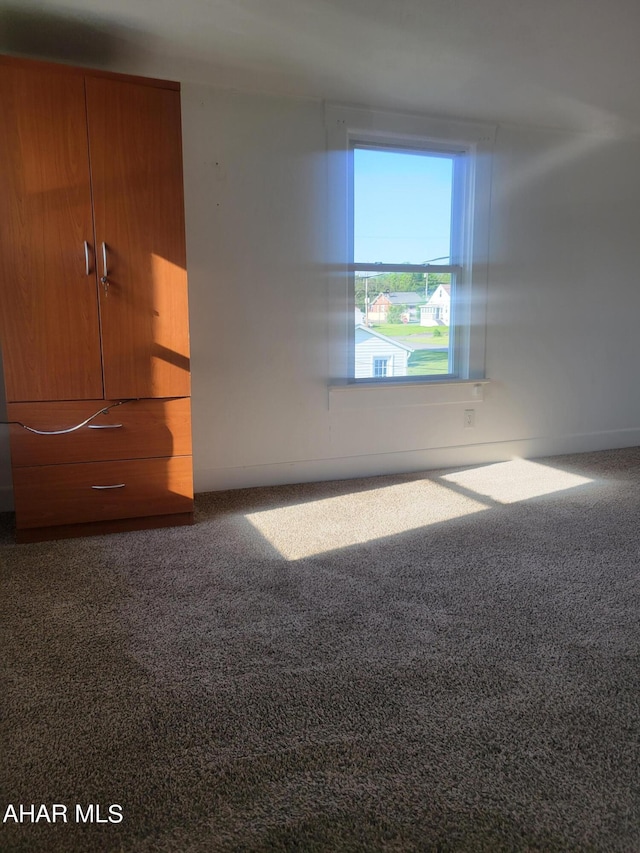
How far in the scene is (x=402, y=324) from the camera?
376cm

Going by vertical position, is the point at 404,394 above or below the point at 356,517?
above

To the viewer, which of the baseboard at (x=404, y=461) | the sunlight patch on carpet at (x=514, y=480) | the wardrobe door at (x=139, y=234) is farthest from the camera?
the baseboard at (x=404, y=461)

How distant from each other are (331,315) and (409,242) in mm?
719

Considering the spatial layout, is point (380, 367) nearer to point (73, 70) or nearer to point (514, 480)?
point (514, 480)

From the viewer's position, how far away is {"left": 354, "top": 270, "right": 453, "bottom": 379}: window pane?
3660mm

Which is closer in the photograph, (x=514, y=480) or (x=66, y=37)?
(x=66, y=37)

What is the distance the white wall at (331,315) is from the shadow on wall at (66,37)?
0.47m

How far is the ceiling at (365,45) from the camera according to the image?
2361 millimetres

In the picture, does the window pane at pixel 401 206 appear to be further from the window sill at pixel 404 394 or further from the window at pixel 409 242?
the window sill at pixel 404 394

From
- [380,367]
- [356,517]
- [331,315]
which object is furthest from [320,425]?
[356,517]

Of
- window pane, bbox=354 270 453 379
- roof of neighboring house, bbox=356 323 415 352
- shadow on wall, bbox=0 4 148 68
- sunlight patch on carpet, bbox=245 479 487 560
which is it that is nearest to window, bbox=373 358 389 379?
window pane, bbox=354 270 453 379

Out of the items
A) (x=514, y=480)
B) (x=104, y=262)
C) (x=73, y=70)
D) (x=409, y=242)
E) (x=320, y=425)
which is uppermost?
(x=73, y=70)

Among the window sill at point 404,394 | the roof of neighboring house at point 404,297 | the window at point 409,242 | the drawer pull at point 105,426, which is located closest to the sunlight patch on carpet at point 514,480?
the window sill at point 404,394

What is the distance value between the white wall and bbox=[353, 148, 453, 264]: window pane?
28 centimetres
